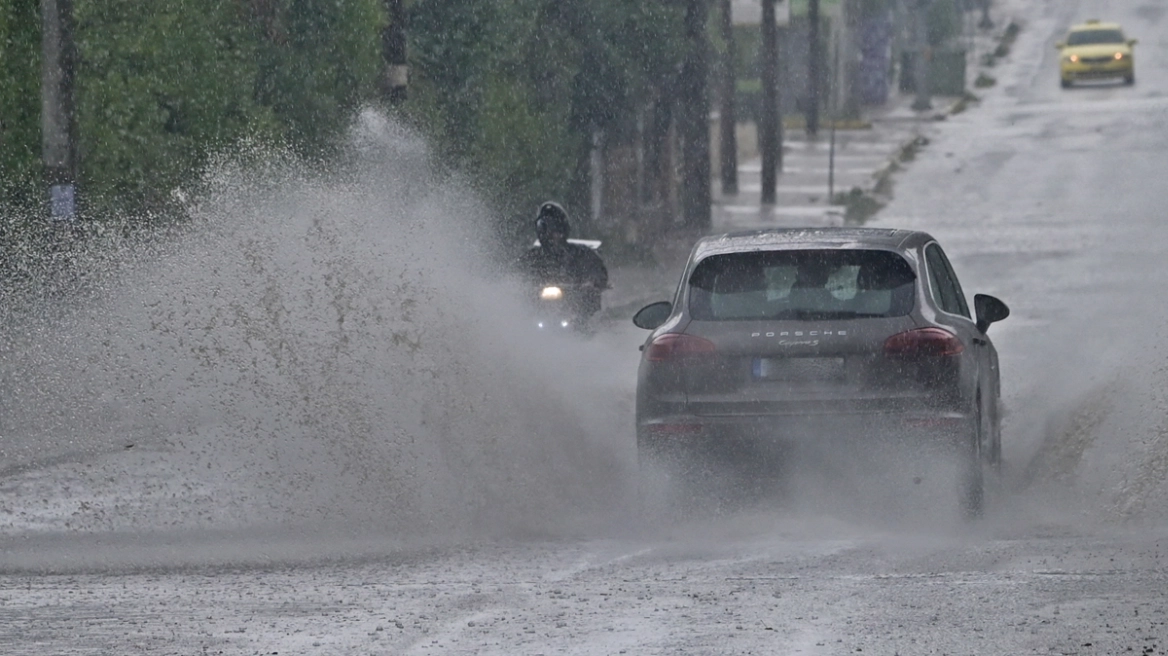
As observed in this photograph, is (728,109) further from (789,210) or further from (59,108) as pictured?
(59,108)

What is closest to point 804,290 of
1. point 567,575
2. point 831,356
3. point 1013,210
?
point 831,356

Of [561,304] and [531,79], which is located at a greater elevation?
[531,79]

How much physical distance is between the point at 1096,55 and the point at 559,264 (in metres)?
42.5

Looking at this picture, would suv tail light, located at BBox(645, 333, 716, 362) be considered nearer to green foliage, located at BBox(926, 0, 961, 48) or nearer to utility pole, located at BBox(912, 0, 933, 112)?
utility pole, located at BBox(912, 0, 933, 112)

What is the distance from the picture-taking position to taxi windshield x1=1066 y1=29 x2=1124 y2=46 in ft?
185

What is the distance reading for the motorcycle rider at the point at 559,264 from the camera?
1597cm

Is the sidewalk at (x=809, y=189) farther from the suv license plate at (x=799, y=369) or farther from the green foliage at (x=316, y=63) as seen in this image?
the suv license plate at (x=799, y=369)

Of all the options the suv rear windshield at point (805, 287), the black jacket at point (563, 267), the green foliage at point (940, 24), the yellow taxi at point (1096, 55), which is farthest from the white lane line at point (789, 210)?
the green foliage at point (940, 24)

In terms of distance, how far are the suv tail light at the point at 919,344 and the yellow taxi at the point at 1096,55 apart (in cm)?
4774

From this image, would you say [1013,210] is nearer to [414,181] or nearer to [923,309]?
[414,181]

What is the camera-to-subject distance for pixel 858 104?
58.9m

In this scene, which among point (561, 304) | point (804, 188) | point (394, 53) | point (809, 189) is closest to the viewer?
point (561, 304)

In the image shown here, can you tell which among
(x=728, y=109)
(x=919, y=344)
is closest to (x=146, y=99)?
(x=919, y=344)

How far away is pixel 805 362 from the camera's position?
9703 mm
